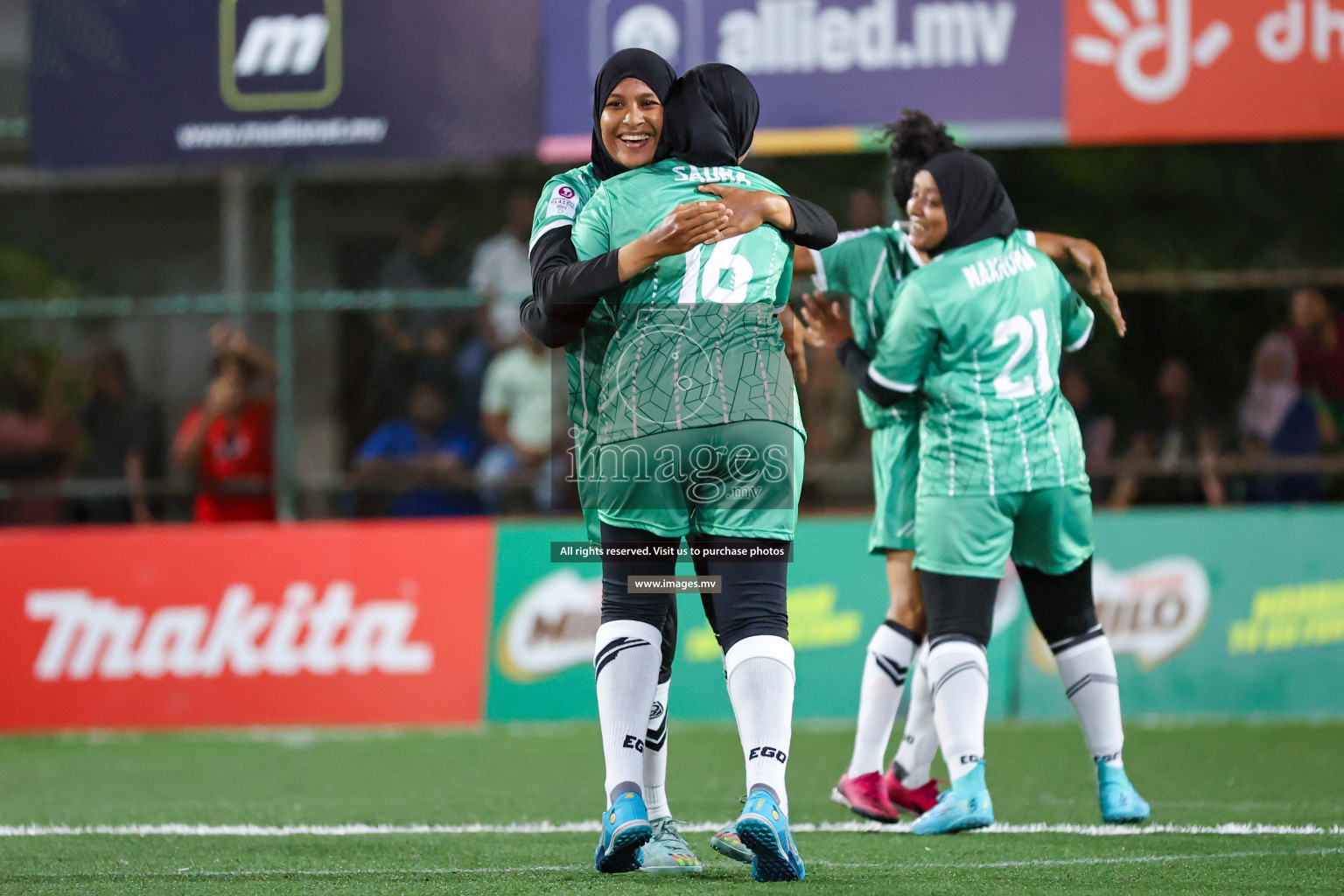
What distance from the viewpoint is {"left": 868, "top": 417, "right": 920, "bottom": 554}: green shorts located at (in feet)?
17.8

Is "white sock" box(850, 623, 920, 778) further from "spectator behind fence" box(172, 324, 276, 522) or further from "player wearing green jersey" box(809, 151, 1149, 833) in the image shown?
"spectator behind fence" box(172, 324, 276, 522)

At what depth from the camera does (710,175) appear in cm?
392

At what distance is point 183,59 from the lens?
9.51m

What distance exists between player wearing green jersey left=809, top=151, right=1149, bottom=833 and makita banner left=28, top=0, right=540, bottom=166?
470 cm

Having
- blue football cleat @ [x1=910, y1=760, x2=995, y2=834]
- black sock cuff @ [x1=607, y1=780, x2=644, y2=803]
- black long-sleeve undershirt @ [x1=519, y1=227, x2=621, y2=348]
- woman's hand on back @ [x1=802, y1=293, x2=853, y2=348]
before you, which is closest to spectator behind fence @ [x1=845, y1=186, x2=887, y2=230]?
woman's hand on back @ [x1=802, y1=293, x2=853, y2=348]

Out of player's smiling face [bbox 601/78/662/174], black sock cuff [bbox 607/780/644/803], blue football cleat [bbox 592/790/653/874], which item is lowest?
blue football cleat [bbox 592/790/653/874]

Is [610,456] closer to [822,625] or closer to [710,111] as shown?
[710,111]

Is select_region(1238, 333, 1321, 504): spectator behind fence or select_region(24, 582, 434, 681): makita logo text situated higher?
select_region(1238, 333, 1321, 504): spectator behind fence

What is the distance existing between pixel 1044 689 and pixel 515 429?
344 centimetres

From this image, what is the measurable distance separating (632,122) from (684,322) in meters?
0.52

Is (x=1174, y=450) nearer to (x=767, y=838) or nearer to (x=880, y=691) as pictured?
(x=880, y=691)

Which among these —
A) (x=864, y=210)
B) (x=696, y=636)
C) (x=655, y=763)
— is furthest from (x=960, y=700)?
(x=864, y=210)

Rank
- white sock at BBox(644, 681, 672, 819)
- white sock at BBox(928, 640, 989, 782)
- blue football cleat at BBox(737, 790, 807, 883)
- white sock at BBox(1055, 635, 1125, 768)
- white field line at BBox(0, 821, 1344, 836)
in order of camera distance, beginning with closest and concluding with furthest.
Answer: blue football cleat at BBox(737, 790, 807, 883), white sock at BBox(644, 681, 672, 819), white field line at BBox(0, 821, 1344, 836), white sock at BBox(928, 640, 989, 782), white sock at BBox(1055, 635, 1125, 768)

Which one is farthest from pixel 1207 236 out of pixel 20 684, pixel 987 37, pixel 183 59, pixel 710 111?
pixel 710 111
